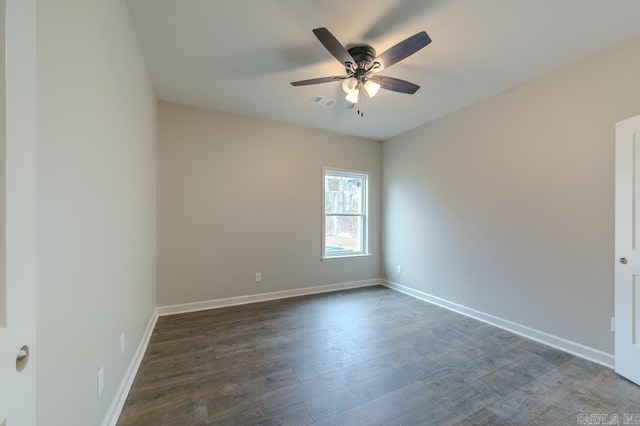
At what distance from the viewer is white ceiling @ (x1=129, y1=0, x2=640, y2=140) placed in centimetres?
187

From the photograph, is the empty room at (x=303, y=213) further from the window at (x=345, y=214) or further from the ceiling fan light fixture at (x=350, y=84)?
the window at (x=345, y=214)

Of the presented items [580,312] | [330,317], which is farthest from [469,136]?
[330,317]

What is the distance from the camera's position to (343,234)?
4746 millimetres

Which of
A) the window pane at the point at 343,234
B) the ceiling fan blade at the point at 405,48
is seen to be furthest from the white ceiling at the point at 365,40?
the window pane at the point at 343,234

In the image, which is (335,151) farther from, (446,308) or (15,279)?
(15,279)

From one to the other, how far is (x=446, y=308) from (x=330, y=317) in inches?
66.1

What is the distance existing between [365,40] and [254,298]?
11.4ft

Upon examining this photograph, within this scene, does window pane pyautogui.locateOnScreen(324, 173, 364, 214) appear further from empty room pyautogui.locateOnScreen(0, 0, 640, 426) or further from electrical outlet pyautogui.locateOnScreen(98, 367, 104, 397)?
electrical outlet pyautogui.locateOnScreen(98, 367, 104, 397)

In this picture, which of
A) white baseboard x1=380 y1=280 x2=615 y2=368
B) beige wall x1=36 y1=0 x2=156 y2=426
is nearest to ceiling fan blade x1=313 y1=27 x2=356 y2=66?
beige wall x1=36 y1=0 x2=156 y2=426

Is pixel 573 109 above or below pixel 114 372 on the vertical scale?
above

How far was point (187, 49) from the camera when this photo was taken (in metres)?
2.33

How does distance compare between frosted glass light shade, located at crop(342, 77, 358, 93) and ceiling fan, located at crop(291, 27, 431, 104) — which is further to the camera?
frosted glass light shade, located at crop(342, 77, 358, 93)

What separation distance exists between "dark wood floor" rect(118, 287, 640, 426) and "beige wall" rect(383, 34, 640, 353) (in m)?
0.46

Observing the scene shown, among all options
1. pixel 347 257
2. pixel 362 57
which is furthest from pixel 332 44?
pixel 347 257
